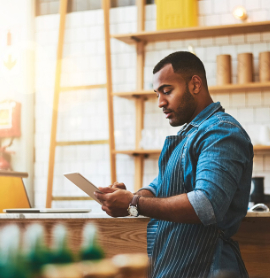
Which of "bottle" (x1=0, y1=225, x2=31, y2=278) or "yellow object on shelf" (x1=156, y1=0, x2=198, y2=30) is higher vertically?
"yellow object on shelf" (x1=156, y1=0, x2=198, y2=30)

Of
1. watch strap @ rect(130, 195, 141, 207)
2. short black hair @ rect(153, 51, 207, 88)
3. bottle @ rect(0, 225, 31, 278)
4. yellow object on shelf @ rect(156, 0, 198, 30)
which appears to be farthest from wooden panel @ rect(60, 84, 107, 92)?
bottle @ rect(0, 225, 31, 278)

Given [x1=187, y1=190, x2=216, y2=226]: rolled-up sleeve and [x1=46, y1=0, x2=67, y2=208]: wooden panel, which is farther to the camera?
[x1=46, y1=0, x2=67, y2=208]: wooden panel

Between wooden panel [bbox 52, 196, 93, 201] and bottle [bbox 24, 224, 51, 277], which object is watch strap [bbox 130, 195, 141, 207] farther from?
wooden panel [bbox 52, 196, 93, 201]

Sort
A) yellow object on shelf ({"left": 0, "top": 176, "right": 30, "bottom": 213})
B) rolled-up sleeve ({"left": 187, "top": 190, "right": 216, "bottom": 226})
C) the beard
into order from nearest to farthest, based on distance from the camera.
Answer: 1. rolled-up sleeve ({"left": 187, "top": 190, "right": 216, "bottom": 226})
2. the beard
3. yellow object on shelf ({"left": 0, "top": 176, "right": 30, "bottom": 213})

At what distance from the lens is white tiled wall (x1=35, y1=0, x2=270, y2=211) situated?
398 cm

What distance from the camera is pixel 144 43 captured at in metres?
4.24

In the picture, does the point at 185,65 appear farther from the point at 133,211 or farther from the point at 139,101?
the point at 139,101

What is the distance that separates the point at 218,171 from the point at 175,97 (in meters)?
0.41

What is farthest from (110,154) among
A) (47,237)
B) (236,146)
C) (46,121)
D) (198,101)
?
(236,146)

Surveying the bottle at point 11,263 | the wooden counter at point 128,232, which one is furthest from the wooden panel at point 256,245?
the bottle at point 11,263

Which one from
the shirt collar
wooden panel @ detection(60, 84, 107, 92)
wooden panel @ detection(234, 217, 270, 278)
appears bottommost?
wooden panel @ detection(234, 217, 270, 278)

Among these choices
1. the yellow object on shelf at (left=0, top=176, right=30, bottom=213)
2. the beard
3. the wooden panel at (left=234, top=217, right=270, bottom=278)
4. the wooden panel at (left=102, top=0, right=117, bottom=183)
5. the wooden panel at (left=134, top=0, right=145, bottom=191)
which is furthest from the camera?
the wooden panel at (left=134, top=0, right=145, bottom=191)

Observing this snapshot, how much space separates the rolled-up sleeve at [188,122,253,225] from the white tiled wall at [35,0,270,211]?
104 inches

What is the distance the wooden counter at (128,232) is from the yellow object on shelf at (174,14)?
2.43 meters
